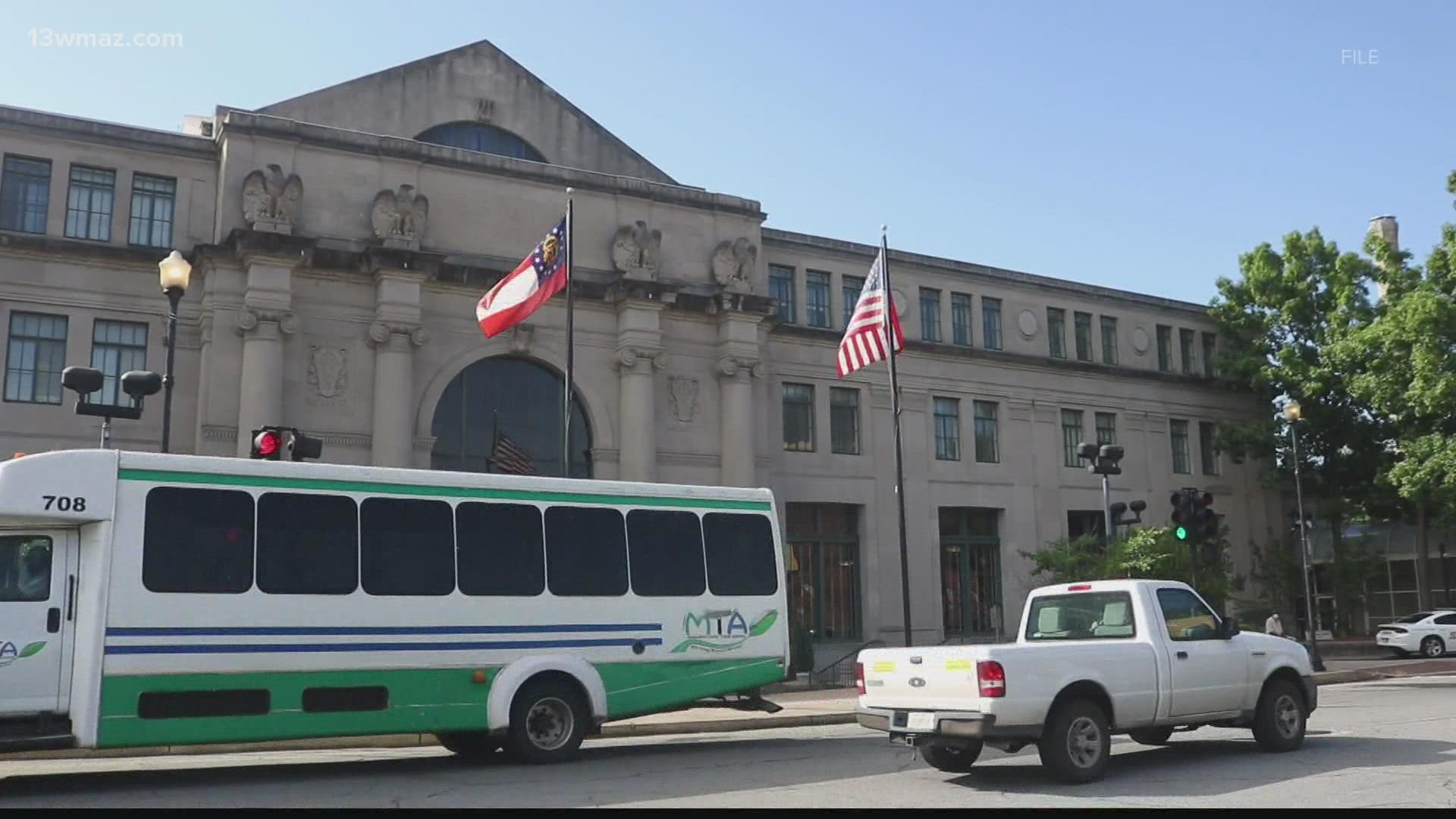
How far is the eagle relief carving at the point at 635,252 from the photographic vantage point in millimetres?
31828

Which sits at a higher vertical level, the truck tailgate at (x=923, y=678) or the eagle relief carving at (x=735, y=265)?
the eagle relief carving at (x=735, y=265)

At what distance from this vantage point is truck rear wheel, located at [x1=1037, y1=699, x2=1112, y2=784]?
1122 centimetres

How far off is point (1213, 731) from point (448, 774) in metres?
9.97

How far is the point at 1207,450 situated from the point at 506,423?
27454 millimetres

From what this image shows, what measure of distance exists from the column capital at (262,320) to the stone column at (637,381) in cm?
806

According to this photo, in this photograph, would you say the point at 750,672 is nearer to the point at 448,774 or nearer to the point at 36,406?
the point at 448,774

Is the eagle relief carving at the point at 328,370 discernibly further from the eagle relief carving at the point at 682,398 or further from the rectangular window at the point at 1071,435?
the rectangular window at the point at 1071,435

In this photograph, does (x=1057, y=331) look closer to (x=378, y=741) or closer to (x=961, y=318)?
(x=961, y=318)

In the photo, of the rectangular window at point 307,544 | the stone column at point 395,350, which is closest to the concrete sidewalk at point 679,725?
the rectangular window at point 307,544

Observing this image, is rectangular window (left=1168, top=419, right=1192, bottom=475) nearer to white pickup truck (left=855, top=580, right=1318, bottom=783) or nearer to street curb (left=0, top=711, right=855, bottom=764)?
street curb (left=0, top=711, right=855, bottom=764)

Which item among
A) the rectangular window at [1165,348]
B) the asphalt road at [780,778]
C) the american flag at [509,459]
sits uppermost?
the rectangular window at [1165,348]

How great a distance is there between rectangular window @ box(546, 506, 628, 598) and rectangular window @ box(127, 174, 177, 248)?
58.6 feet

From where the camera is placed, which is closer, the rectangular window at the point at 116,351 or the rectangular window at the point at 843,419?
the rectangular window at the point at 116,351

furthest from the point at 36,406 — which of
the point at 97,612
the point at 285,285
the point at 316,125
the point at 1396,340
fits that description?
the point at 1396,340
